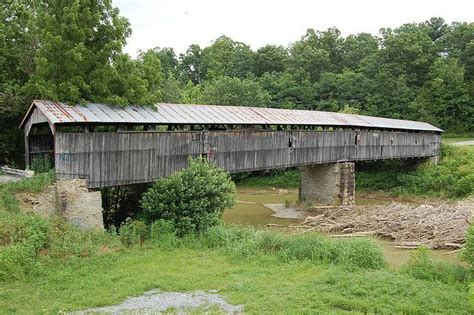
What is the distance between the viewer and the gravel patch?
9.58 metres

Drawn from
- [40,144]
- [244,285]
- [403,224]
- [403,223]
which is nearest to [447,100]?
[403,223]

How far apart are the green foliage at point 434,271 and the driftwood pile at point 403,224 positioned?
21.3 feet

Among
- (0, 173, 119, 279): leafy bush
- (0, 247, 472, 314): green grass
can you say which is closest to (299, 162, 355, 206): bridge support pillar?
(0, 247, 472, 314): green grass

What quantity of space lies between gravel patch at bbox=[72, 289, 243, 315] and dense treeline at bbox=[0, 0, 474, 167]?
8.91 metres

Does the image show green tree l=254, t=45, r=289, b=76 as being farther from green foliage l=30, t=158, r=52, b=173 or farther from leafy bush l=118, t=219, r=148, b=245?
leafy bush l=118, t=219, r=148, b=245

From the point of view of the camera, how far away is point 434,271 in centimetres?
1243

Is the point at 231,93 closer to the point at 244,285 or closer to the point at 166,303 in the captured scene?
the point at 244,285

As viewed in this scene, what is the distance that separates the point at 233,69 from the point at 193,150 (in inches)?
1687

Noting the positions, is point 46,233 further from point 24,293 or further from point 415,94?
point 415,94

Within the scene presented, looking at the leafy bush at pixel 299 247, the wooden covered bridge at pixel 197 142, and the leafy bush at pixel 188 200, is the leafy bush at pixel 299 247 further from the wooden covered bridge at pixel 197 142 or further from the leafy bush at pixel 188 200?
the wooden covered bridge at pixel 197 142

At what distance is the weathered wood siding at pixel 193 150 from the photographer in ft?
51.1

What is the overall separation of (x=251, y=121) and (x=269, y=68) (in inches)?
1591

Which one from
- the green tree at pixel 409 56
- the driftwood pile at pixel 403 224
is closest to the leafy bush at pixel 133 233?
the driftwood pile at pixel 403 224

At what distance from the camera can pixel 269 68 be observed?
60.4 m
